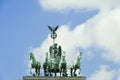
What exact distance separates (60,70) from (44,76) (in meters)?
2.80

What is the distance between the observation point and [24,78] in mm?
161500

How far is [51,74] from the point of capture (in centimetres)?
16088

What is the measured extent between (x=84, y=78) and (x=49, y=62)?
6.47 m

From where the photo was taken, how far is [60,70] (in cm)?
16012

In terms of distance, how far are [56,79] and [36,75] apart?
11.5 feet

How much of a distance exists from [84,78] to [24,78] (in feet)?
32.5

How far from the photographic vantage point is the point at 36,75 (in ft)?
524

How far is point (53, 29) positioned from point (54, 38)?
168 cm

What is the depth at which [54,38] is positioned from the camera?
536 ft

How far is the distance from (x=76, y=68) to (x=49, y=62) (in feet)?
15.4

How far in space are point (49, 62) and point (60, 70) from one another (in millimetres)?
2274

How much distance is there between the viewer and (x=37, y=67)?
521 feet

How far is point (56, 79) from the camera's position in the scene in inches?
6329
